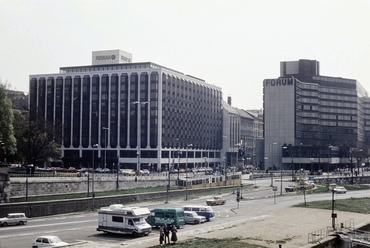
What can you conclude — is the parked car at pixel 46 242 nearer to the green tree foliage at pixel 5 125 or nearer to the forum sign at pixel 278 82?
the green tree foliage at pixel 5 125

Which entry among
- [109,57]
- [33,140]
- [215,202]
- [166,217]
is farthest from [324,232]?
[109,57]

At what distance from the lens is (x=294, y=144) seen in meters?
196

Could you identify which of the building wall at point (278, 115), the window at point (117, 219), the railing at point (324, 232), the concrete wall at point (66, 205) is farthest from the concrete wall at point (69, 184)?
the building wall at point (278, 115)

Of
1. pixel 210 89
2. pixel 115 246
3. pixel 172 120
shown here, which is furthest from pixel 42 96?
pixel 115 246

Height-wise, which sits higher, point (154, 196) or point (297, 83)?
point (297, 83)

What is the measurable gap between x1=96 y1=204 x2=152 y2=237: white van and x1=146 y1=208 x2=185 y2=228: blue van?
158 inches

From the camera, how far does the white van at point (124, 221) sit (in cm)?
5003

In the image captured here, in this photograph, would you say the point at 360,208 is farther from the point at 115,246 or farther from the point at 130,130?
the point at 130,130

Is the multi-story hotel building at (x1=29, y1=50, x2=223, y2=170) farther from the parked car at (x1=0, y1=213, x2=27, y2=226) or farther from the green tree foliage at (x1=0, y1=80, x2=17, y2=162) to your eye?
the parked car at (x1=0, y1=213, x2=27, y2=226)

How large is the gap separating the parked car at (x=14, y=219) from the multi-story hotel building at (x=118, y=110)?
86.1 metres

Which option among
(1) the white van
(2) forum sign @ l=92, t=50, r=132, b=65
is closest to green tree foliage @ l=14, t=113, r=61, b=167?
(1) the white van

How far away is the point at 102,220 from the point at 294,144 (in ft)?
501

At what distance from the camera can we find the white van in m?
50.0

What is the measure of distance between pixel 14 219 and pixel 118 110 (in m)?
98.3
